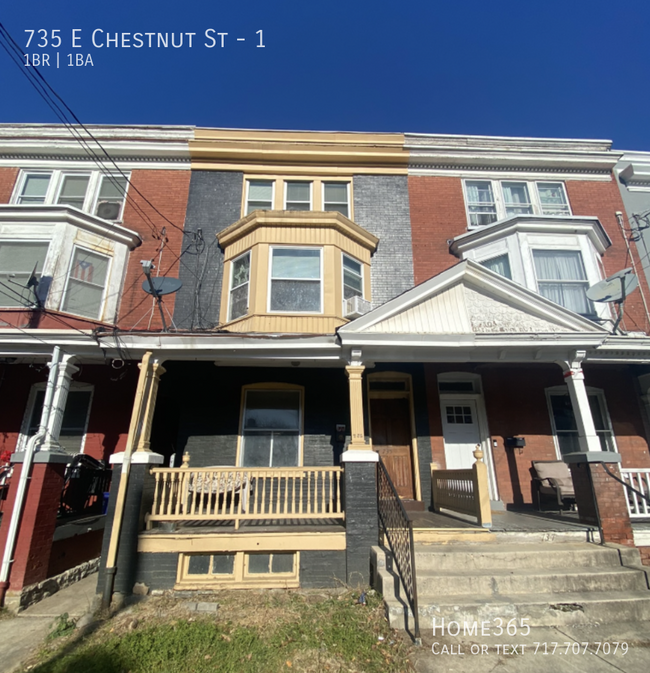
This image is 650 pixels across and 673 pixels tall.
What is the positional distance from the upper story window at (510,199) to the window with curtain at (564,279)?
181 centimetres

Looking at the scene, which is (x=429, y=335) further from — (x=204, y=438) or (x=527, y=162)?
(x=527, y=162)

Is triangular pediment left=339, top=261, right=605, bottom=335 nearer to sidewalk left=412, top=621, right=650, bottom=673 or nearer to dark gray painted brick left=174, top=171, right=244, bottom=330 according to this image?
sidewalk left=412, top=621, right=650, bottom=673

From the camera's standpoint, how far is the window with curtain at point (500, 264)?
10274 mm

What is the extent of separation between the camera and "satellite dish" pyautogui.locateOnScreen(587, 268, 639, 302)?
8.52m

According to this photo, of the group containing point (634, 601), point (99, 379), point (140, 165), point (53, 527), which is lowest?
point (634, 601)

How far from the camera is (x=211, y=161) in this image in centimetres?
1148

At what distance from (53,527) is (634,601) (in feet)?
26.9

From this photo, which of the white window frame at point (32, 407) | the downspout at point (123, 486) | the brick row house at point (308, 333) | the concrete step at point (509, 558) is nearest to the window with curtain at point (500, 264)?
the brick row house at point (308, 333)

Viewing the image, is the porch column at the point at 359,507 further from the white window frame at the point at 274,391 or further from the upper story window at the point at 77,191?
the upper story window at the point at 77,191

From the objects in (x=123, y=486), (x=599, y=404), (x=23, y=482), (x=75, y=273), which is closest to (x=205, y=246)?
(x=75, y=273)

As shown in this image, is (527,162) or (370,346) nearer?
(370,346)

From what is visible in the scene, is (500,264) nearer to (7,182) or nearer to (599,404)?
(599,404)

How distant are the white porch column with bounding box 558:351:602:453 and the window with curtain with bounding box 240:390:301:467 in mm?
5239

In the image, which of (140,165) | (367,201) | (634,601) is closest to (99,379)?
(140,165)
